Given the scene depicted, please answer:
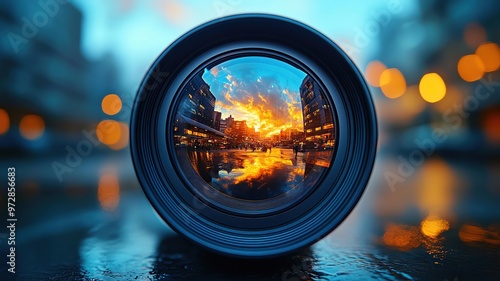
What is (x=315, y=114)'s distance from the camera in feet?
2.95

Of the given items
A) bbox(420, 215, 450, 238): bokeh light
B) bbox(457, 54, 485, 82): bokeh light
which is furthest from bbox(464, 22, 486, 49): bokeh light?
bbox(420, 215, 450, 238): bokeh light

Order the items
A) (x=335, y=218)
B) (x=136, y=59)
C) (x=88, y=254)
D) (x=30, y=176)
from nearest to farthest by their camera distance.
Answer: (x=335, y=218)
(x=88, y=254)
(x=136, y=59)
(x=30, y=176)

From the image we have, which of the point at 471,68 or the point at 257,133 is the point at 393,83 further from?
the point at 257,133

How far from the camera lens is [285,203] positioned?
89 centimetres

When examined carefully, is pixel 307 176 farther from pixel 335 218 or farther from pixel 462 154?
pixel 462 154

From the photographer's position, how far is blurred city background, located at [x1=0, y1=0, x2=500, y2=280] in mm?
973

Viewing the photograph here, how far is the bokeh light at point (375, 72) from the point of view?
180cm

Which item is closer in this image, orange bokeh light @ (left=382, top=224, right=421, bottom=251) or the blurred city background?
the blurred city background

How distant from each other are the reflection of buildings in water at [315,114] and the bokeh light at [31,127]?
3.11 meters

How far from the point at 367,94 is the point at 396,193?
67.1 inches

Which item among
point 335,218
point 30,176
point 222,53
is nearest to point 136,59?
point 222,53

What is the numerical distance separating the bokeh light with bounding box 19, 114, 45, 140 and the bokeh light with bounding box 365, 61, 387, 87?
9.82 feet

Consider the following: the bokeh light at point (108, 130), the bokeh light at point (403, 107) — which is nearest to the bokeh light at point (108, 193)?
the bokeh light at point (108, 130)

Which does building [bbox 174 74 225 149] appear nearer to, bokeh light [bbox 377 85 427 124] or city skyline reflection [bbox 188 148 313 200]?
city skyline reflection [bbox 188 148 313 200]
